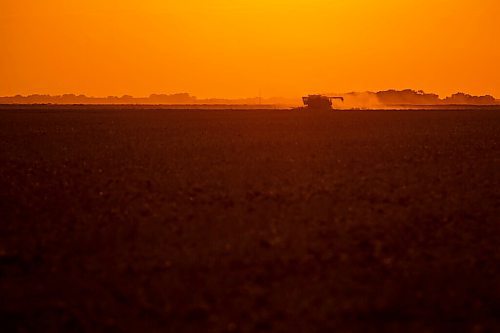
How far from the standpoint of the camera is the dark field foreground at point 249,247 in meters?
9.09

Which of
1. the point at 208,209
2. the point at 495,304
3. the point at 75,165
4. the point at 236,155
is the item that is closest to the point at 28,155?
the point at 75,165

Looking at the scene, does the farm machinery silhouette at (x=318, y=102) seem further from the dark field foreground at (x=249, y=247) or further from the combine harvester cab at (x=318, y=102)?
the dark field foreground at (x=249, y=247)

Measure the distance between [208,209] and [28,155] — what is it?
1731 centimetres

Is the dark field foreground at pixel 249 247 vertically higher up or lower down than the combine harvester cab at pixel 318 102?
lower down

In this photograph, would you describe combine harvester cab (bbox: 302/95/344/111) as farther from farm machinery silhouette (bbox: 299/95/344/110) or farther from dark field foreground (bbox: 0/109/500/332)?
dark field foreground (bbox: 0/109/500/332)

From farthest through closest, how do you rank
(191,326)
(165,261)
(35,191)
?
(35,191)
(165,261)
(191,326)

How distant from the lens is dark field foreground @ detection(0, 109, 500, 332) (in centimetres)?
909

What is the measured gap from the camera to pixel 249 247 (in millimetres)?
12469

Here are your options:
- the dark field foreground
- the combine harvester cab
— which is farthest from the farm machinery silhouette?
the dark field foreground

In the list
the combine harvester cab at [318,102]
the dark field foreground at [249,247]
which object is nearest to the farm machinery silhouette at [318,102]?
the combine harvester cab at [318,102]

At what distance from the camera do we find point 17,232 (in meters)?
13.9

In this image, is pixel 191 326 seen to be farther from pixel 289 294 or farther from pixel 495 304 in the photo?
pixel 495 304

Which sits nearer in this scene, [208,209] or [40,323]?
[40,323]

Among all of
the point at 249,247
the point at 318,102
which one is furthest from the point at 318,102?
the point at 249,247
